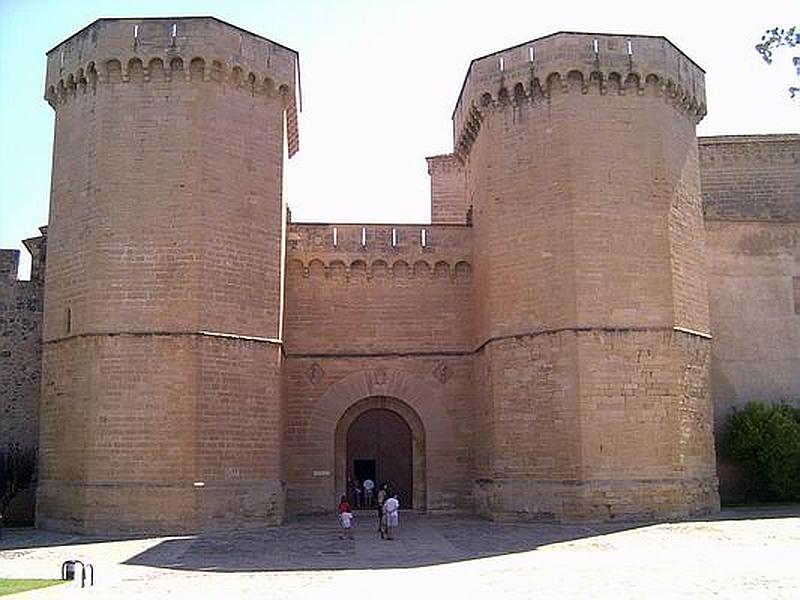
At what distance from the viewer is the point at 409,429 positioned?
21.3 m

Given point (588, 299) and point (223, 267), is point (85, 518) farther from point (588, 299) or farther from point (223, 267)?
point (588, 299)

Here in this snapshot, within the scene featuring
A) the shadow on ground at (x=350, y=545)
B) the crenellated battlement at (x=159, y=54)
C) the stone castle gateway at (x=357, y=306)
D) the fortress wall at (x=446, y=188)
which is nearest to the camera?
the shadow on ground at (x=350, y=545)

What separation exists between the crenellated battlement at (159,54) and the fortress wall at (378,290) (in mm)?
4115

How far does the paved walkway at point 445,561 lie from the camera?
1052cm

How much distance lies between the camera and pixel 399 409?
21.2m

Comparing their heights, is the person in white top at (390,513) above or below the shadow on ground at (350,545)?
above

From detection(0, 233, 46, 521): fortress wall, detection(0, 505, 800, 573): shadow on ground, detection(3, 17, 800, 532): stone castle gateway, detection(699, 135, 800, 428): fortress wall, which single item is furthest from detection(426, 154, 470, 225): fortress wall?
detection(0, 233, 46, 521): fortress wall

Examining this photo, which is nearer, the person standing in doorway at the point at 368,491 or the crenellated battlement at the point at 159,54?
the crenellated battlement at the point at 159,54

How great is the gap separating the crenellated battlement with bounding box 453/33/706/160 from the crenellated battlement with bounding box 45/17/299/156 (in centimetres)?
533

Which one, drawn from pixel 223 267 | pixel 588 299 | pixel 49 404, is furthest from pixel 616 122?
pixel 49 404

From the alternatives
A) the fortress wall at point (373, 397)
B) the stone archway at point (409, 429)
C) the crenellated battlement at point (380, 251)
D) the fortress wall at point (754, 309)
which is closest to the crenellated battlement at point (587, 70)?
the crenellated battlement at point (380, 251)

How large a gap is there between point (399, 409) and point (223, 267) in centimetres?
563

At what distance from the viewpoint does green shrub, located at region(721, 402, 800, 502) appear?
67.8 feet

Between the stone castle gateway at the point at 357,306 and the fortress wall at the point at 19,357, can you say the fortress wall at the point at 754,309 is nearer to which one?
the stone castle gateway at the point at 357,306
